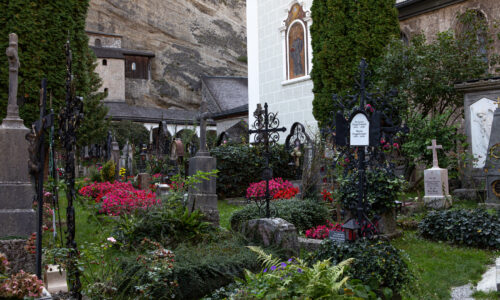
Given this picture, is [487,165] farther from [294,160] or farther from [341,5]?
[341,5]

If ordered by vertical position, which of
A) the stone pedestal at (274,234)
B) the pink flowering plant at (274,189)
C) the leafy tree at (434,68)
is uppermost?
the leafy tree at (434,68)

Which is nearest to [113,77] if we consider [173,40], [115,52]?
[115,52]

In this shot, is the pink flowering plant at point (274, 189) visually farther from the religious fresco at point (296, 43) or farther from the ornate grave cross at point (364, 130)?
the religious fresco at point (296, 43)

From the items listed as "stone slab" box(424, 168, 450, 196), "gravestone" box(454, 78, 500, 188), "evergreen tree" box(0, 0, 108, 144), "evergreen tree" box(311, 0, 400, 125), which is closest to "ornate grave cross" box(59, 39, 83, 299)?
"stone slab" box(424, 168, 450, 196)

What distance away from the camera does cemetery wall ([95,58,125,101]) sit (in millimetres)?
45188

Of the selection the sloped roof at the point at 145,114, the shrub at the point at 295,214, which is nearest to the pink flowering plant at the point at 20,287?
the shrub at the point at 295,214

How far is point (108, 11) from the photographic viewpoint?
159ft

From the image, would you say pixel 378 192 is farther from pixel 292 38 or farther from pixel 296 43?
pixel 292 38

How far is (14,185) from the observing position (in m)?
6.09

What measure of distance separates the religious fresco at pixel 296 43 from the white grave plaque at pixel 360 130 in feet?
48.7

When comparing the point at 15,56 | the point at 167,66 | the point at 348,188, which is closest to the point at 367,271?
the point at 348,188

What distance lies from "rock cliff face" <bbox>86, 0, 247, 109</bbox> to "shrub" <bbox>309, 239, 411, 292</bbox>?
4505cm

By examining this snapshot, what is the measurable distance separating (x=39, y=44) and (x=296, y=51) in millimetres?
10689

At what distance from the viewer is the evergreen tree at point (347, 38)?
16.8m
